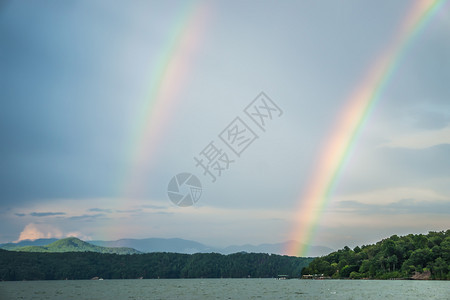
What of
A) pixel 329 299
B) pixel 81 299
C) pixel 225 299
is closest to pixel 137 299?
pixel 81 299

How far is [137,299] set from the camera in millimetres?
112688

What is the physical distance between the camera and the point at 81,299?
377ft

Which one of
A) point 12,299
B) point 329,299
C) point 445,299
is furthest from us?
point 12,299

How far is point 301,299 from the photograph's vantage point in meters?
102

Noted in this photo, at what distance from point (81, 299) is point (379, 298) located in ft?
252

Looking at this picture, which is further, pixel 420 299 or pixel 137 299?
pixel 137 299

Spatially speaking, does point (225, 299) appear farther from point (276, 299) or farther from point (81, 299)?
point (81, 299)

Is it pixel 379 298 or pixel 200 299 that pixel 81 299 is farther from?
pixel 379 298

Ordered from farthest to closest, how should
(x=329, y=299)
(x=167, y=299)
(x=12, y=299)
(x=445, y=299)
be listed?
(x=12, y=299) < (x=167, y=299) < (x=329, y=299) < (x=445, y=299)

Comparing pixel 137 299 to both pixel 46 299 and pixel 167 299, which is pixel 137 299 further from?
pixel 46 299

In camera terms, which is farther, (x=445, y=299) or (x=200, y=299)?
(x=200, y=299)

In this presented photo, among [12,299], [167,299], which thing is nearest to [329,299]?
[167,299]

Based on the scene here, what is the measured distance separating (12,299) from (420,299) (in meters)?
106

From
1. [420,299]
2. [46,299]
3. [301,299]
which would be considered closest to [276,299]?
[301,299]
